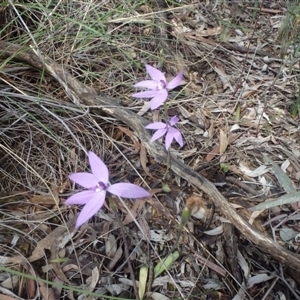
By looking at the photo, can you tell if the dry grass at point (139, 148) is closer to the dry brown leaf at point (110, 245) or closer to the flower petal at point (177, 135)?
the dry brown leaf at point (110, 245)

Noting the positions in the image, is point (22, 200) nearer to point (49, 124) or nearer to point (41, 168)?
point (41, 168)

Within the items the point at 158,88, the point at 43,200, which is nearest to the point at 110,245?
the point at 43,200

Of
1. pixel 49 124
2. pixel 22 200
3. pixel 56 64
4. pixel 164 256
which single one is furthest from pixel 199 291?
pixel 56 64

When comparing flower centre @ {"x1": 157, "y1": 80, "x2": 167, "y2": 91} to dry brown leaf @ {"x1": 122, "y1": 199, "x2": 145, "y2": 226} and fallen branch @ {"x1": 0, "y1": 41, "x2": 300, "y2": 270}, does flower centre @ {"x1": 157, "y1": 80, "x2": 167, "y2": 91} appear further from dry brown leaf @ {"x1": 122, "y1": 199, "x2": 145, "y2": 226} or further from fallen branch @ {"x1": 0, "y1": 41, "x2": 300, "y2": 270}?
dry brown leaf @ {"x1": 122, "y1": 199, "x2": 145, "y2": 226}

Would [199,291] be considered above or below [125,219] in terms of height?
below

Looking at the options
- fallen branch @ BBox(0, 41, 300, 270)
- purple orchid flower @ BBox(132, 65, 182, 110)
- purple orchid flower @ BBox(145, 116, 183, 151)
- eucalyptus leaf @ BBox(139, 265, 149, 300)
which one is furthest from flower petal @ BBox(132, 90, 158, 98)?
eucalyptus leaf @ BBox(139, 265, 149, 300)

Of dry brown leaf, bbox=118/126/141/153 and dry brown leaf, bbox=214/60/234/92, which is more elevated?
dry brown leaf, bbox=118/126/141/153
